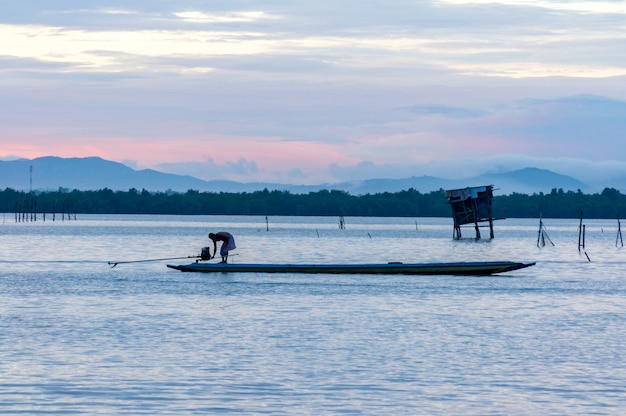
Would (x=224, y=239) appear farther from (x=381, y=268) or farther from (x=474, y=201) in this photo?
(x=474, y=201)

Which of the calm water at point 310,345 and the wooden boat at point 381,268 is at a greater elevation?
the wooden boat at point 381,268

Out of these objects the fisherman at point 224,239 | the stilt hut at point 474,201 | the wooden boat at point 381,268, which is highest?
the stilt hut at point 474,201

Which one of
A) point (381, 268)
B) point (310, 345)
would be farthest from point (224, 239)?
point (310, 345)

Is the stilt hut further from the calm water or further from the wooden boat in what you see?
the calm water

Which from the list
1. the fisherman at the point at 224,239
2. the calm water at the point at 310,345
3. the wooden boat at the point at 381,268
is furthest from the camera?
the wooden boat at the point at 381,268

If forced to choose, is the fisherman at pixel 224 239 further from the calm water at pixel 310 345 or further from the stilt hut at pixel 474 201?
the stilt hut at pixel 474 201

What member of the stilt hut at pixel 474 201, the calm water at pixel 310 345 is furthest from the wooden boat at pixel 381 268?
the stilt hut at pixel 474 201

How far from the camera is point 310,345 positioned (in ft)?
102

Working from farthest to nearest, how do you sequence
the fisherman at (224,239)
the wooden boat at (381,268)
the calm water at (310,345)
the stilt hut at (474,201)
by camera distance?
the stilt hut at (474,201)
the wooden boat at (381,268)
the fisherman at (224,239)
the calm water at (310,345)

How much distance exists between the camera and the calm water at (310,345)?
22.7 m

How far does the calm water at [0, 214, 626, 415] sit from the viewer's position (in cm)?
2272

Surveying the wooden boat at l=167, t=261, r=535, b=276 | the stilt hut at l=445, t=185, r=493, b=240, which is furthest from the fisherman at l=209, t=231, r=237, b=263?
the stilt hut at l=445, t=185, r=493, b=240

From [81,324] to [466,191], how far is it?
79.0 meters

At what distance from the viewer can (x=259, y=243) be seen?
409 feet
